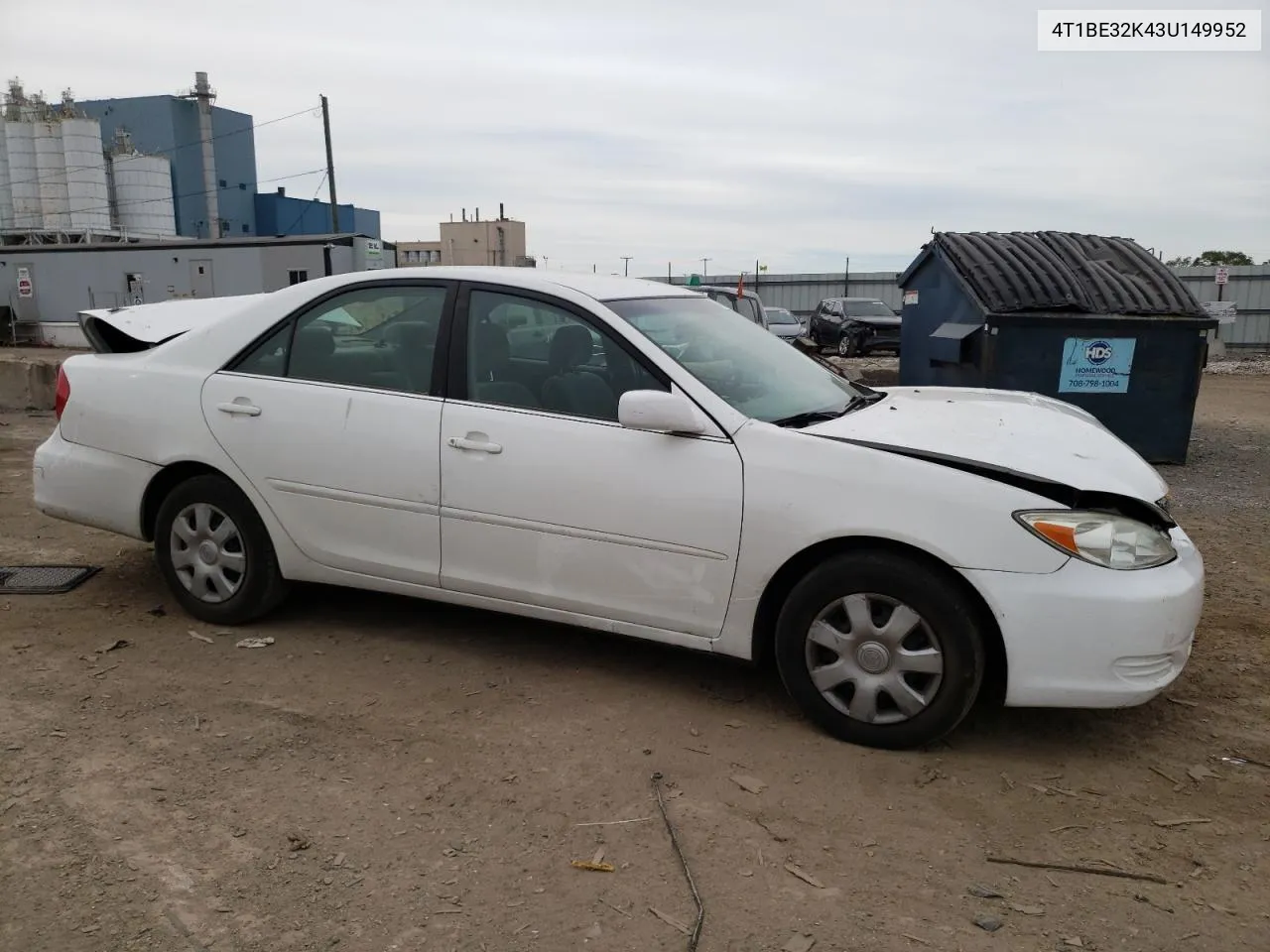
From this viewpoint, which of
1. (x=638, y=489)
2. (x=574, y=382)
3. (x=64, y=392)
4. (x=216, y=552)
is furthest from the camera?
(x=64, y=392)

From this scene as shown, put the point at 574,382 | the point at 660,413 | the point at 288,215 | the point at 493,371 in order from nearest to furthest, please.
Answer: the point at 660,413
the point at 574,382
the point at 493,371
the point at 288,215

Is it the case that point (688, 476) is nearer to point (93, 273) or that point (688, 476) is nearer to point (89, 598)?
point (89, 598)

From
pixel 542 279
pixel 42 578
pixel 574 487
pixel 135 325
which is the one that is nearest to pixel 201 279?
pixel 42 578

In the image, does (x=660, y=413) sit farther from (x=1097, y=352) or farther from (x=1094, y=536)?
(x=1097, y=352)

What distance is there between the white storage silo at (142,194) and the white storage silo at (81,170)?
1.91m

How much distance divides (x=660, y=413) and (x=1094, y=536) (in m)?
1.45

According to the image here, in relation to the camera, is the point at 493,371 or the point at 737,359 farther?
the point at 737,359

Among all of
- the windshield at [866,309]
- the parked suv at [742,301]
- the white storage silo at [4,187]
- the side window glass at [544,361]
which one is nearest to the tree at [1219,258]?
the windshield at [866,309]

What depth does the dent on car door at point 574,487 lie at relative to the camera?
342 centimetres

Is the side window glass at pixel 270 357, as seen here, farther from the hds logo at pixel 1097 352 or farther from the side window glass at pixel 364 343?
the hds logo at pixel 1097 352

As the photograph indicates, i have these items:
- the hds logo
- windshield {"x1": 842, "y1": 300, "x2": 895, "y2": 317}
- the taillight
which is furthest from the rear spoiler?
windshield {"x1": 842, "y1": 300, "x2": 895, "y2": 317}

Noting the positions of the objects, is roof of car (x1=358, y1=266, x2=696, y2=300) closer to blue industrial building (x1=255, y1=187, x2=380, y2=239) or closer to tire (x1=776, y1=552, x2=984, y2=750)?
tire (x1=776, y1=552, x2=984, y2=750)

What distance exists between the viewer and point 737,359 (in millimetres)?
3992

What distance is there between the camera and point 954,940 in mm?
2389
